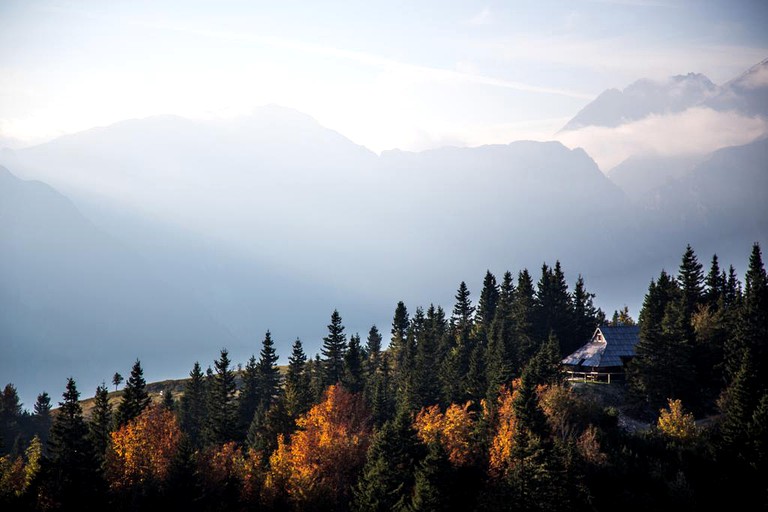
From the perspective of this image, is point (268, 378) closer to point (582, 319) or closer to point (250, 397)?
point (250, 397)

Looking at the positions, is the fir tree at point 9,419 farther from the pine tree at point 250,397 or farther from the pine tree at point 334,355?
the pine tree at point 334,355

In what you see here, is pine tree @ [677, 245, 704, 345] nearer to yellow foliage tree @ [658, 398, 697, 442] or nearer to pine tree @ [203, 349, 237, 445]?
yellow foliage tree @ [658, 398, 697, 442]

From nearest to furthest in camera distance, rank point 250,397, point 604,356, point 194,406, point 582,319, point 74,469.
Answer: point 74,469
point 604,356
point 250,397
point 194,406
point 582,319

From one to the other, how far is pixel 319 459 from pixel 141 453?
60.7 ft

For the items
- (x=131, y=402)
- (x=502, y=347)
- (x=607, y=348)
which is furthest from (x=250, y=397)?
(x=607, y=348)

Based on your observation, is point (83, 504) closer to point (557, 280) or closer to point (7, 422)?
point (557, 280)

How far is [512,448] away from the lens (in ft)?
186

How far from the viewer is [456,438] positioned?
64.3 metres

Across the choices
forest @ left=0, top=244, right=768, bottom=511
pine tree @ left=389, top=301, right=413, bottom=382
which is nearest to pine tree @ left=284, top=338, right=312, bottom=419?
forest @ left=0, top=244, right=768, bottom=511

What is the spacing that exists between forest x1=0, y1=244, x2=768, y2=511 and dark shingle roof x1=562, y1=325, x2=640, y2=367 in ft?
13.8

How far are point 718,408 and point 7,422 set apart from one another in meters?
136

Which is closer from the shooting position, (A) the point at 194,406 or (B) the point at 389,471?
(B) the point at 389,471

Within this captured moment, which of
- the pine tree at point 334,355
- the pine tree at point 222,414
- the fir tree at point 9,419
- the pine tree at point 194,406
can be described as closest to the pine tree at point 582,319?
the pine tree at point 334,355

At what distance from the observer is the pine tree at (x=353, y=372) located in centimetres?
8950
